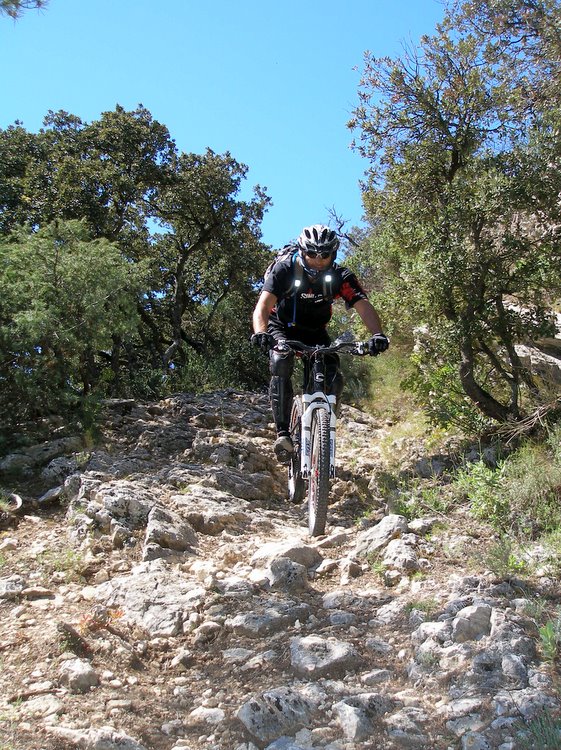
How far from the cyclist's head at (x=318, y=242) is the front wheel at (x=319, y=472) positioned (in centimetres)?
119

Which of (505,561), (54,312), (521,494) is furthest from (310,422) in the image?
(54,312)

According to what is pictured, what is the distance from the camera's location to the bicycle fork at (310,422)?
4.49 m

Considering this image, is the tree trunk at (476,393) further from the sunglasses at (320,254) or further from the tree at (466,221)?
the sunglasses at (320,254)

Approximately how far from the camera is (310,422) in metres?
4.61

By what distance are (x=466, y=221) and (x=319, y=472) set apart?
2.95 meters

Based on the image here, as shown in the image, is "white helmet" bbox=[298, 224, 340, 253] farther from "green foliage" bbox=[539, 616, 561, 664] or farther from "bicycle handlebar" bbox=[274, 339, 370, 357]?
"green foliage" bbox=[539, 616, 561, 664]

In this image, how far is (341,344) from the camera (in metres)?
4.66

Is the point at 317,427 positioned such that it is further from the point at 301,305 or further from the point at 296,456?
the point at 301,305

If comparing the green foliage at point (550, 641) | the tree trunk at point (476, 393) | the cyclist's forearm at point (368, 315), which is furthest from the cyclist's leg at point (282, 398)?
the green foliage at point (550, 641)

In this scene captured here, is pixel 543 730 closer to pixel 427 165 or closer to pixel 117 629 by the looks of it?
pixel 117 629

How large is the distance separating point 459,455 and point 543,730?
163 inches

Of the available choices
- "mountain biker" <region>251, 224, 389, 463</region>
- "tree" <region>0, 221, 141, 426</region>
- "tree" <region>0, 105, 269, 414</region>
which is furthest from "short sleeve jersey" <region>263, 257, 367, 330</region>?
"tree" <region>0, 105, 269, 414</region>

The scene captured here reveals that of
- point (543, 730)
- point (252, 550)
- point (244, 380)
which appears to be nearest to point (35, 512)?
point (252, 550)

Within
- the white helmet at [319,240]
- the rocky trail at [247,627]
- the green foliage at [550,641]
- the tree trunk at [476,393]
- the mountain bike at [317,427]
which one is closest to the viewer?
the rocky trail at [247,627]
